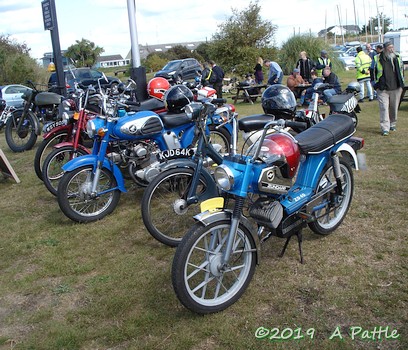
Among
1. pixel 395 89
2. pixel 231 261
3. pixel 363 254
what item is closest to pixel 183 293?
pixel 231 261

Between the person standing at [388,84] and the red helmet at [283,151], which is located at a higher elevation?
the person standing at [388,84]

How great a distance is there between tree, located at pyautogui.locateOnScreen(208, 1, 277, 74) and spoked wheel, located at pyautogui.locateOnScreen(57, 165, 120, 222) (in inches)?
727

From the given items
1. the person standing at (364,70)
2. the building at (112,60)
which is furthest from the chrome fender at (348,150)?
the building at (112,60)

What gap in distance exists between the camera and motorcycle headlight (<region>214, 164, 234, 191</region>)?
2.98m

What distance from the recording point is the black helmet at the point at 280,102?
431 cm

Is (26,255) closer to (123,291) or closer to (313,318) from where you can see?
(123,291)

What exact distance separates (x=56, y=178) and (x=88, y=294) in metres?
2.84

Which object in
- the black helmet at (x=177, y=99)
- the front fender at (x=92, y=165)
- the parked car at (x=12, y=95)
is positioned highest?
the parked car at (x=12, y=95)

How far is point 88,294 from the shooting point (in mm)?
3480

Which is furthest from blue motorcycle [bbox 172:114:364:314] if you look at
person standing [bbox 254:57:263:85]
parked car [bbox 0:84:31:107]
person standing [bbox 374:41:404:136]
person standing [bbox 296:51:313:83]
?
person standing [bbox 254:57:263:85]

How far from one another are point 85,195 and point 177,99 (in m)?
1.52

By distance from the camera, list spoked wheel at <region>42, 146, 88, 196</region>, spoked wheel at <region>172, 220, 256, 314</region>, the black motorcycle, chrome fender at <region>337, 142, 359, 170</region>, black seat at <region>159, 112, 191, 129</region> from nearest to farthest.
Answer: spoked wheel at <region>172, 220, 256, 314</region>
chrome fender at <region>337, 142, 359, 170</region>
black seat at <region>159, 112, 191, 129</region>
spoked wheel at <region>42, 146, 88, 196</region>
the black motorcycle

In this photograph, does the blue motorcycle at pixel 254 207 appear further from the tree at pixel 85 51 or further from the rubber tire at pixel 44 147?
the tree at pixel 85 51

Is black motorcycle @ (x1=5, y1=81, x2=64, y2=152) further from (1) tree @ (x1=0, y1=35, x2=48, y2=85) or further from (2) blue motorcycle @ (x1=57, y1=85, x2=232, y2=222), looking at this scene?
(1) tree @ (x1=0, y1=35, x2=48, y2=85)
